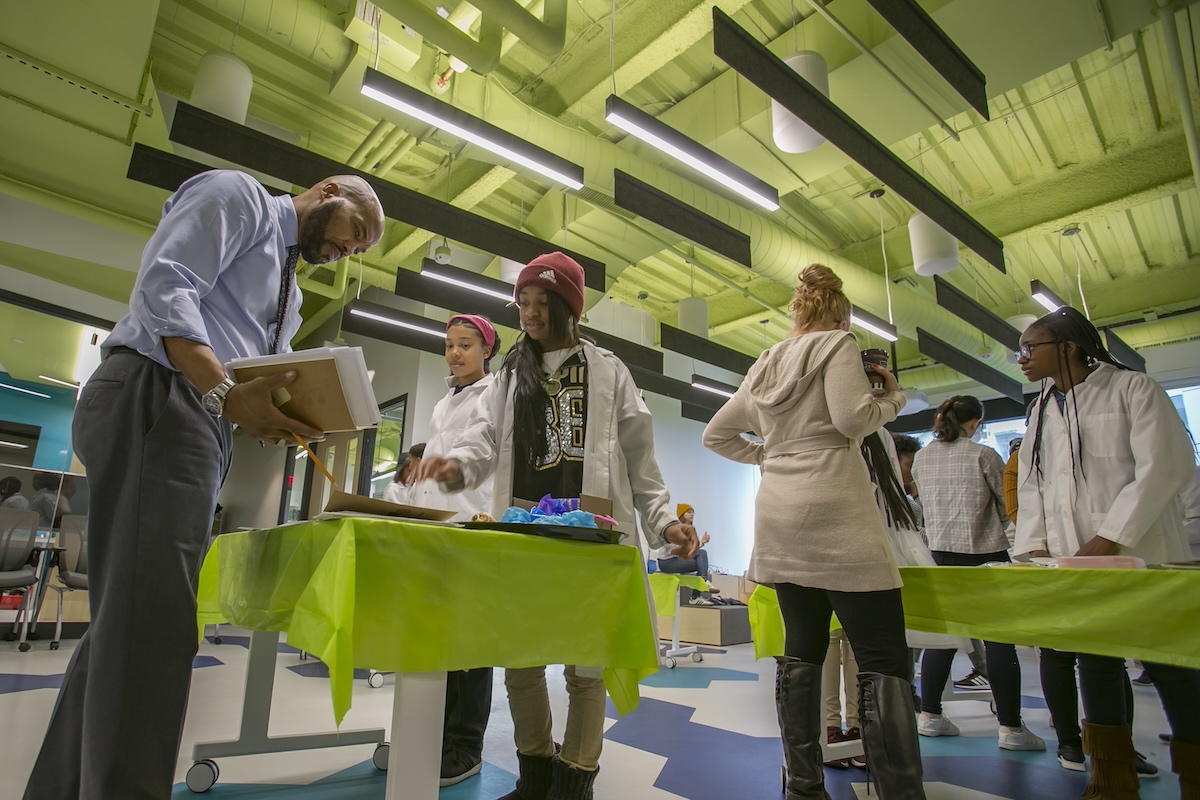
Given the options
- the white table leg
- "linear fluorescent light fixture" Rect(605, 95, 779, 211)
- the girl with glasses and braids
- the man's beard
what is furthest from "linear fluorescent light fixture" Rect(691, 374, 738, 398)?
the white table leg

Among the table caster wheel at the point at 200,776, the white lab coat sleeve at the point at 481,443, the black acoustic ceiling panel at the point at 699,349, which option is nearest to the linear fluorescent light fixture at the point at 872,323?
the black acoustic ceiling panel at the point at 699,349

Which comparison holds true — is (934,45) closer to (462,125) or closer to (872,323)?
(462,125)

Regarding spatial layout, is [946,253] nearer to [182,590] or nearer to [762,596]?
[762,596]

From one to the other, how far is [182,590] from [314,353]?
1.43 feet

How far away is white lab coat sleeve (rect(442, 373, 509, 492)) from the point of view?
1522 millimetres

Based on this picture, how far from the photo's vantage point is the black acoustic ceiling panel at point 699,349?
7.03 m

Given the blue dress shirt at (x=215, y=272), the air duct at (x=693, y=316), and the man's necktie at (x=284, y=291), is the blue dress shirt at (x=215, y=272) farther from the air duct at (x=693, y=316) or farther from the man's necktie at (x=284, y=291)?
the air duct at (x=693, y=316)

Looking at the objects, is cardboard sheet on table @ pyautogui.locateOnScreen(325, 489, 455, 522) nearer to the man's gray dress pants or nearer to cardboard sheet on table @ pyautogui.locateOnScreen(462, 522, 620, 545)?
cardboard sheet on table @ pyautogui.locateOnScreen(462, 522, 620, 545)

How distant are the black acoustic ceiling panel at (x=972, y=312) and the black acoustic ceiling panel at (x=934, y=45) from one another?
247 cm

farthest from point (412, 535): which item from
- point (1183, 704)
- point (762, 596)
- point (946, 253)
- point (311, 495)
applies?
point (311, 495)

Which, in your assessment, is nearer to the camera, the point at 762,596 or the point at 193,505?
the point at 193,505

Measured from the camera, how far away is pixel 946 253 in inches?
218

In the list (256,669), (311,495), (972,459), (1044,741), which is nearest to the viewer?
(256,669)

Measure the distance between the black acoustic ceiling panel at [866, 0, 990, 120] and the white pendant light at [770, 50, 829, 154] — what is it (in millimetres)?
746
